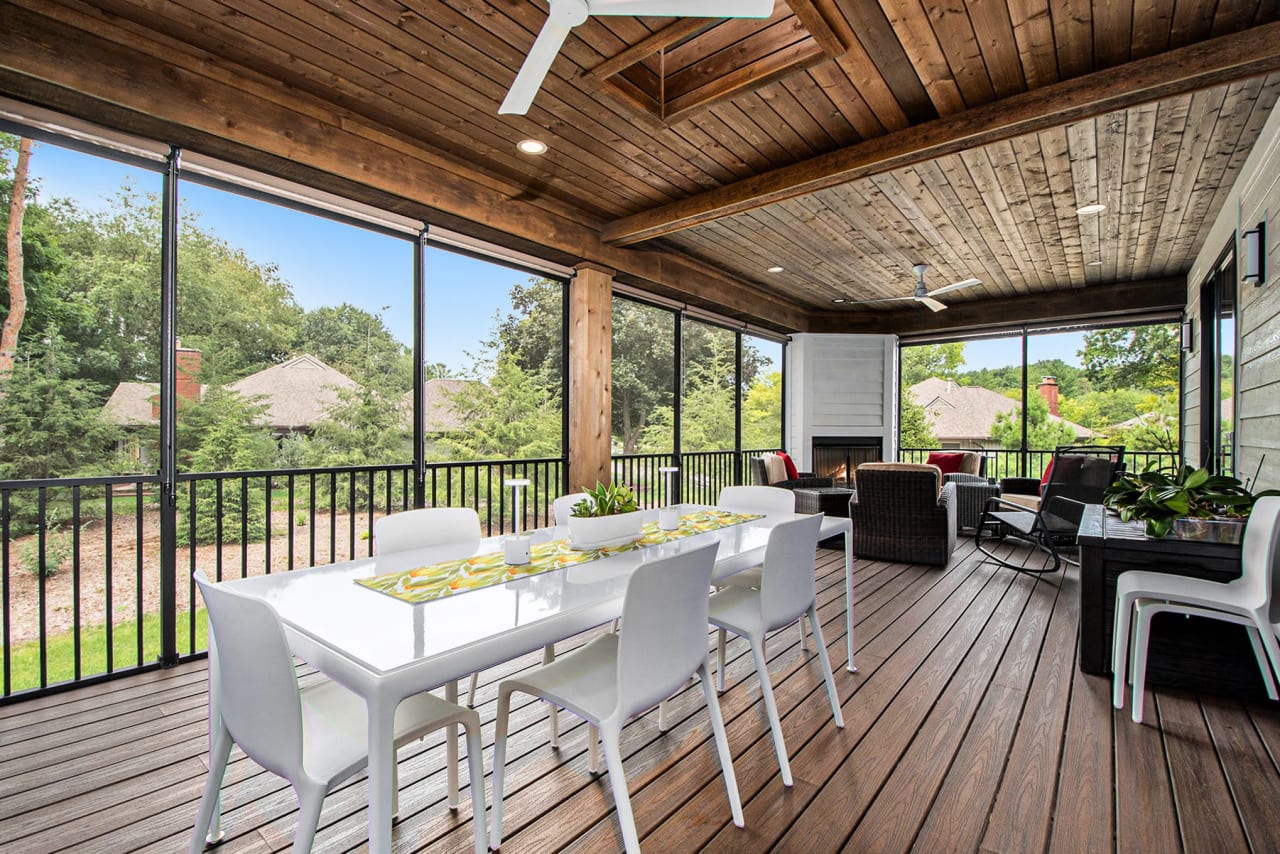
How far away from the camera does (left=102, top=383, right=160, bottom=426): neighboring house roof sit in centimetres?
290

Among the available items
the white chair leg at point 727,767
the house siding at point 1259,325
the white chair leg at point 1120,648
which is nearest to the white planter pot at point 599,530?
the white chair leg at point 727,767

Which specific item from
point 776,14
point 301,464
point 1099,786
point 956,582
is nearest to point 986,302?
point 956,582

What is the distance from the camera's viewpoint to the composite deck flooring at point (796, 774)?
1623 millimetres

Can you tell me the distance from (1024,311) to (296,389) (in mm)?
7619

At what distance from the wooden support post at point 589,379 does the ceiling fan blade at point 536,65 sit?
2.26m

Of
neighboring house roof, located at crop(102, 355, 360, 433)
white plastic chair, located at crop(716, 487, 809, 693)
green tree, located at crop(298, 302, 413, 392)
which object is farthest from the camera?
green tree, located at crop(298, 302, 413, 392)

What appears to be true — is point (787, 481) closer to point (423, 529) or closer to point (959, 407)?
point (959, 407)

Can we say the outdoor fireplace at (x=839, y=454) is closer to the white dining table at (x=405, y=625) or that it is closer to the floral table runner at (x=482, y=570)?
the floral table runner at (x=482, y=570)

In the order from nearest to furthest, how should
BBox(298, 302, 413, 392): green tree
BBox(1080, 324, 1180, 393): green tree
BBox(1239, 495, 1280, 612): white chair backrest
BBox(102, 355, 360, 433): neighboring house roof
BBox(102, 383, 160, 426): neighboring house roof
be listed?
1. BBox(1239, 495, 1280, 612): white chair backrest
2. BBox(102, 383, 160, 426): neighboring house roof
3. BBox(102, 355, 360, 433): neighboring house roof
4. BBox(298, 302, 413, 392): green tree
5. BBox(1080, 324, 1180, 393): green tree

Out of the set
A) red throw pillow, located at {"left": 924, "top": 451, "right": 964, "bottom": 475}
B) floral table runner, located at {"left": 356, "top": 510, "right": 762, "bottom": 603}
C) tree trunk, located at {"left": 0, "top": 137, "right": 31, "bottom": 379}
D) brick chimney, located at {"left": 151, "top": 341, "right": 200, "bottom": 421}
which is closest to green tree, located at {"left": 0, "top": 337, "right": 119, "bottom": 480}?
tree trunk, located at {"left": 0, "top": 137, "right": 31, "bottom": 379}

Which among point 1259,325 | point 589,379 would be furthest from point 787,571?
point 1259,325

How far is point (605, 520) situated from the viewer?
2150 millimetres

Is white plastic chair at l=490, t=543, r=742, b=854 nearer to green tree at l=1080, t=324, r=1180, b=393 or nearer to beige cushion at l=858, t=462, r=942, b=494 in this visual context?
beige cushion at l=858, t=462, r=942, b=494

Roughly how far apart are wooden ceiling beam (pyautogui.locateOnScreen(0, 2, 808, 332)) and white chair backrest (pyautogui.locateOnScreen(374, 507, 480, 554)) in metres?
1.85
